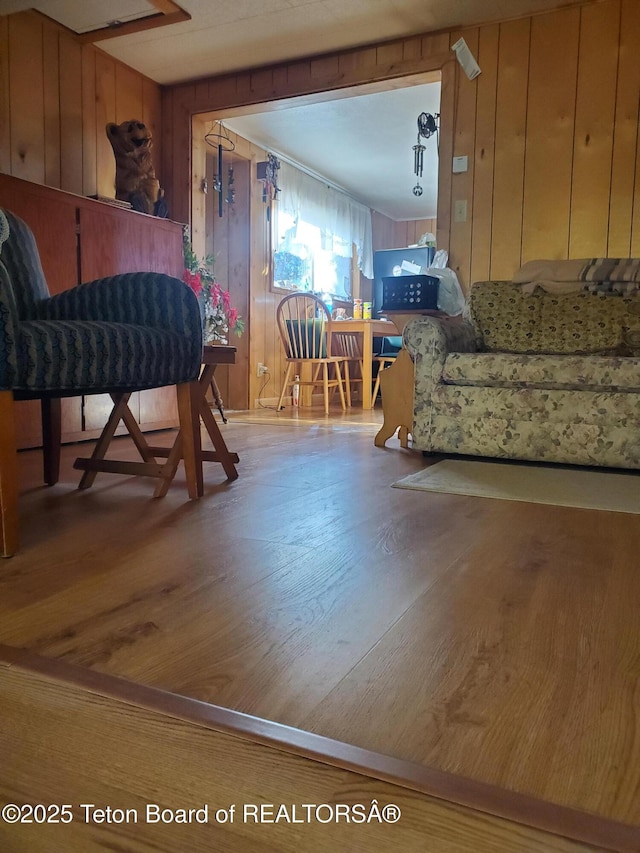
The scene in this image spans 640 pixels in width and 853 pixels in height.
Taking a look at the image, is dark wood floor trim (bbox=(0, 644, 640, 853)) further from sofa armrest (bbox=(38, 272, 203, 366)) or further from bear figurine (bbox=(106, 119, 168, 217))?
bear figurine (bbox=(106, 119, 168, 217))

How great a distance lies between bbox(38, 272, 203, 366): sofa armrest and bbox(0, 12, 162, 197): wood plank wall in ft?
5.90

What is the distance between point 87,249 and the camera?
313 centimetres

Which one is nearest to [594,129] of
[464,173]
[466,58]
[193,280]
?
[464,173]

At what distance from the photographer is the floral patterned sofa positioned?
98.7 inches

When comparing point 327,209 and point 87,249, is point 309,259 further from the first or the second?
point 87,249

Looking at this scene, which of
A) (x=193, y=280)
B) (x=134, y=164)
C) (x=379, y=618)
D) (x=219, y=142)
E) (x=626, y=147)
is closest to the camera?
(x=379, y=618)

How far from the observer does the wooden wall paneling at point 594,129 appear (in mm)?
3229

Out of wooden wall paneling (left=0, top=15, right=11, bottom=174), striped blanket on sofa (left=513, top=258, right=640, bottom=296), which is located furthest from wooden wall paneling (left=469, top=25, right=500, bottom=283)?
wooden wall paneling (left=0, top=15, right=11, bottom=174)

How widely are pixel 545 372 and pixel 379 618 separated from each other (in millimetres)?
1891

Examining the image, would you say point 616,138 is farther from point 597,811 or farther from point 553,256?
point 597,811

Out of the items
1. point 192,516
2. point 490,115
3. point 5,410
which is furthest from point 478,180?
point 5,410

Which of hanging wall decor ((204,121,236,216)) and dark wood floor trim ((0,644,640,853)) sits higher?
hanging wall decor ((204,121,236,216))

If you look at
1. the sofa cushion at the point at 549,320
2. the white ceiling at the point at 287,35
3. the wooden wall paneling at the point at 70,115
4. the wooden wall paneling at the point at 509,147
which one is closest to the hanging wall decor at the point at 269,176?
the white ceiling at the point at 287,35

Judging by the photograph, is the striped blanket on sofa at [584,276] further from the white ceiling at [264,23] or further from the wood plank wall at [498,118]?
the white ceiling at [264,23]
